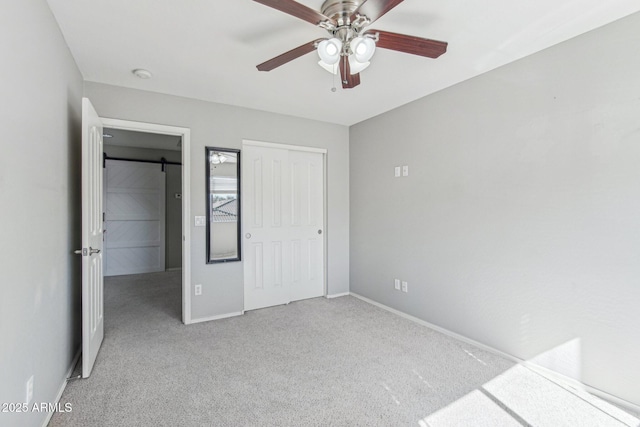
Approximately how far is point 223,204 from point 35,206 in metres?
1.97

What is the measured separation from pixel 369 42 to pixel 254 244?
275cm

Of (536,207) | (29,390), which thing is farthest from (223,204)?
(536,207)

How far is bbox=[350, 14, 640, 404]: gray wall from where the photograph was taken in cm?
198

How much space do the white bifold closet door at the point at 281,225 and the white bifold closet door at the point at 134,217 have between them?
3.22 metres

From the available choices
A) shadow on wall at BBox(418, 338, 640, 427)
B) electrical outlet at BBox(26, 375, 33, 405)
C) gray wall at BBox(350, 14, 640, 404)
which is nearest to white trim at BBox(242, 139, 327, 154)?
gray wall at BBox(350, 14, 640, 404)

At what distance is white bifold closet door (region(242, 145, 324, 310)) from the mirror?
0.15 m

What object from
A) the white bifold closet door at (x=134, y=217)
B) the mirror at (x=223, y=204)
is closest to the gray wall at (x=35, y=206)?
the mirror at (x=223, y=204)

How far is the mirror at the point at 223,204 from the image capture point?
3471 mm

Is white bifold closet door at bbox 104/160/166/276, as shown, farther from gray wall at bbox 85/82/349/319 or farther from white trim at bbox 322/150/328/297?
white trim at bbox 322/150/328/297

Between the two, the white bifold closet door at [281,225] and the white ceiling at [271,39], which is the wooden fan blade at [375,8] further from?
the white bifold closet door at [281,225]

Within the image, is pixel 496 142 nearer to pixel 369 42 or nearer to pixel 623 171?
pixel 623 171

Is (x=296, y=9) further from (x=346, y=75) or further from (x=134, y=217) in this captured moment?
(x=134, y=217)

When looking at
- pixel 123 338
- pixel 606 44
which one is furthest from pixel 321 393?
pixel 606 44

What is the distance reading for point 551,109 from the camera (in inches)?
90.8
